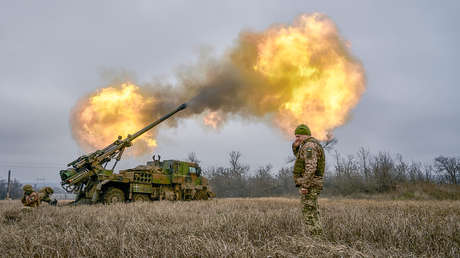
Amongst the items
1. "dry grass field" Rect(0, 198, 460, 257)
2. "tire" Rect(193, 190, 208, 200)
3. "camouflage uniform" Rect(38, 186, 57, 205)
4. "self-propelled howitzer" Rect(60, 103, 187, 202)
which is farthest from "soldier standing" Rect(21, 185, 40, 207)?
"tire" Rect(193, 190, 208, 200)

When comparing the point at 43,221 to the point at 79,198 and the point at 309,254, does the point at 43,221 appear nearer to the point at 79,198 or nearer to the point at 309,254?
the point at 309,254

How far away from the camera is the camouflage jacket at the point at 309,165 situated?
4.43 metres

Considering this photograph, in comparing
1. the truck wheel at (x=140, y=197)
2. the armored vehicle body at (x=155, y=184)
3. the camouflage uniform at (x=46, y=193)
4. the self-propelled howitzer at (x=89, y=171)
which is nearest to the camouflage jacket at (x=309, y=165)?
the self-propelled howitzer at (x=89, y=171)

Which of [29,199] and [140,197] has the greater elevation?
[29,199]

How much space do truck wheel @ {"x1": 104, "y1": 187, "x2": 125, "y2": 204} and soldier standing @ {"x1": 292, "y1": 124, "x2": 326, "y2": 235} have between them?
10.3m

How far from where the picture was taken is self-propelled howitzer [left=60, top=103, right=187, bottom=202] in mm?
11961

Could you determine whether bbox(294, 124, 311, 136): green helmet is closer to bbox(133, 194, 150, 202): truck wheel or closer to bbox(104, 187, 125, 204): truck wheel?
bbox(104, 187, 125, 204): truck wheel

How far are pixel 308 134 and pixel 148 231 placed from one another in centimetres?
316

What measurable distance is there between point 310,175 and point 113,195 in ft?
35.8

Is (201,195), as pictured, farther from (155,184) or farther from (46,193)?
(46,193)

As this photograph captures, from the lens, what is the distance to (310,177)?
14.5ft

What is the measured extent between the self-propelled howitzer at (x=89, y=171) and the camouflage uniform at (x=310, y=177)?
938 centimetres

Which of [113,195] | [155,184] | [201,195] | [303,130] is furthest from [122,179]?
[303,130]

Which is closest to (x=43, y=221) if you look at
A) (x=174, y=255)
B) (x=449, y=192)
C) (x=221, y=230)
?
(x=221, y=230)
